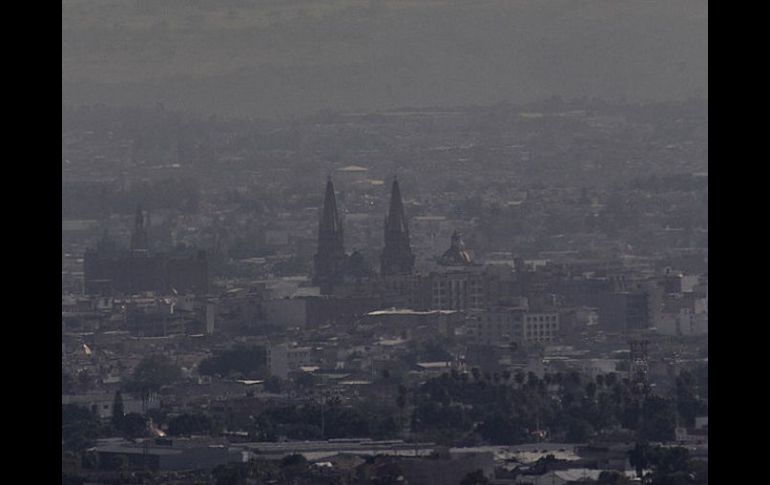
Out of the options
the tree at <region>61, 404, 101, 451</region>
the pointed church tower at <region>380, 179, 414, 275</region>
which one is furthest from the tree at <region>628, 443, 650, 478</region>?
the pointed church tower at <region>380, 179, 414, 275</region>

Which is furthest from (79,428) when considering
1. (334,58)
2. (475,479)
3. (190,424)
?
(334,58)

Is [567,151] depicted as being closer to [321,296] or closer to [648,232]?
[648,232]

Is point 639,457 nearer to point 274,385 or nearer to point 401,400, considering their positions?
point 401,400

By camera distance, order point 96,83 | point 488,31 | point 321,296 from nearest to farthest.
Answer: point 321,296
point 96,83
point 488,31

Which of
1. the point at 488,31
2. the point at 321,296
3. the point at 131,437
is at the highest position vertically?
the point at 488,31

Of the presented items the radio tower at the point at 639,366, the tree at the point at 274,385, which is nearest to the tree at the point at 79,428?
the tree at the point at 274,385
